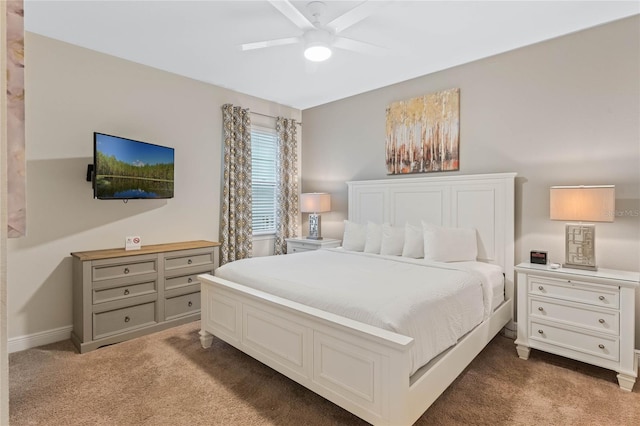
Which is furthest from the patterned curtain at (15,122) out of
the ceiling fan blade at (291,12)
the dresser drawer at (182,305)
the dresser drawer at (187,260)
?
the dresser drawer at (182,305)

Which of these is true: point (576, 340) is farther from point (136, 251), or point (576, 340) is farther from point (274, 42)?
point (136, 251)

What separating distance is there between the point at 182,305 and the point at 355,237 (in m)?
2.10

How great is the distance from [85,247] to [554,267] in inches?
169

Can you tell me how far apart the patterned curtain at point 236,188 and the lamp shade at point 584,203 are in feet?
11.2

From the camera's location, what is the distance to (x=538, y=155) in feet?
10.1

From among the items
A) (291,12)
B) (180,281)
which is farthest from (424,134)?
(180,281)

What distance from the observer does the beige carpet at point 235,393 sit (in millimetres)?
1932

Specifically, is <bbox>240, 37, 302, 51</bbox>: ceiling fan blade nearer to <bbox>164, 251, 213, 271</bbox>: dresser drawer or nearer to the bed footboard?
the bed footboard

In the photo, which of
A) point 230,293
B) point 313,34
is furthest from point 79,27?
point 230,293

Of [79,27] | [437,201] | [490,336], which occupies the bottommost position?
[490,336]

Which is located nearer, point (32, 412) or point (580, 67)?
point (32, 412)

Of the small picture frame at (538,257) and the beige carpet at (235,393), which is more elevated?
the small picture frame at (538,257)

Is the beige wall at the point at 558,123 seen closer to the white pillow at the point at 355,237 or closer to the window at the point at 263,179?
the white pillow at the point at 355,237

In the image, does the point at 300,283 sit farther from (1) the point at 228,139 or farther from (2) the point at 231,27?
(1) the point at 228,139
